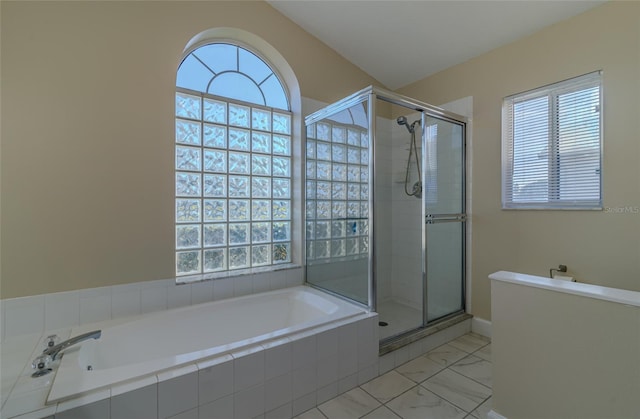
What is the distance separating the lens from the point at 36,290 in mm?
1577

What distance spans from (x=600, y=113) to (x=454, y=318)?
6.11 feet

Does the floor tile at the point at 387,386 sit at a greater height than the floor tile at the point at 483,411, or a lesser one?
lesser

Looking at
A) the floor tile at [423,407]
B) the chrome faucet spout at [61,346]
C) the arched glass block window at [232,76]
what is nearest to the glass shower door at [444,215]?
the floor tile at [423,407]

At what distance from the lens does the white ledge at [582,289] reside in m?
1.08

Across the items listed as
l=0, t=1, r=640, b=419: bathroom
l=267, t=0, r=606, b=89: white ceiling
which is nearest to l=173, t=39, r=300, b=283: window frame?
l=0, t=1, r=640, b=419: bathroom

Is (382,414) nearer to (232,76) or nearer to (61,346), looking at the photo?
(61,346)

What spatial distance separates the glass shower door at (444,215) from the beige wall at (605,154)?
0.13 m

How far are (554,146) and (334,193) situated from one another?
1.71 metres

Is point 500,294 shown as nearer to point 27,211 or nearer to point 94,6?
point 27,211

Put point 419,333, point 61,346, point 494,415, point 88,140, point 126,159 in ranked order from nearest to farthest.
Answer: point 61,346
point 494,415
point 88,140
point 126,159
point 419,333

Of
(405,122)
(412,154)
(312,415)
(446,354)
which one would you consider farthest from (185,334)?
(405,122)

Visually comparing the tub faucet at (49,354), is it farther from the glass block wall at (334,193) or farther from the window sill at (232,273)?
the glass block wall at (334,193)

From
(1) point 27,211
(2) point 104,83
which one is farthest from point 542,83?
(1) point 27,211

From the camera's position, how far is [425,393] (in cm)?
173
